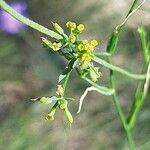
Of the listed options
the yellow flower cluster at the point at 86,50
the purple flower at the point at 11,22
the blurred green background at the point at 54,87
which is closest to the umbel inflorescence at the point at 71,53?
the yellow flower cluster at the point at 86,50

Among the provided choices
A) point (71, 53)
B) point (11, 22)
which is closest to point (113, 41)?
point (71, 53)

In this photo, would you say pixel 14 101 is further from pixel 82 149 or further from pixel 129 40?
pixel 129 40

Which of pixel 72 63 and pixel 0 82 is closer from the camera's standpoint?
pixel 72 63

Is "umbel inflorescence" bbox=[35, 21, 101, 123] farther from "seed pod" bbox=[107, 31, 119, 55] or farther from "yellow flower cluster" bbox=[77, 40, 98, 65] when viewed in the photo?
"seed pod" bbox=[107, 31, 119, 55]

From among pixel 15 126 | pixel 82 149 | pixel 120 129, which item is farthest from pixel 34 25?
pixel 82 149

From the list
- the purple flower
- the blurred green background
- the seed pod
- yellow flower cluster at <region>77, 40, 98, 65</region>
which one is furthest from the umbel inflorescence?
the purple flower

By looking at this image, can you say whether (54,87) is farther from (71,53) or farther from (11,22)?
(71,53)

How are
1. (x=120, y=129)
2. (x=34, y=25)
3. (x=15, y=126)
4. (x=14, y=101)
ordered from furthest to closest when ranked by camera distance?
(x=14, y=101), (x=120, y=129), (x=15, y=126), (x=34, y=25)

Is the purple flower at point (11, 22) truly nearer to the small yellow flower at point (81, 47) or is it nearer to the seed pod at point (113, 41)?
the seed pod at point (113, 41)
